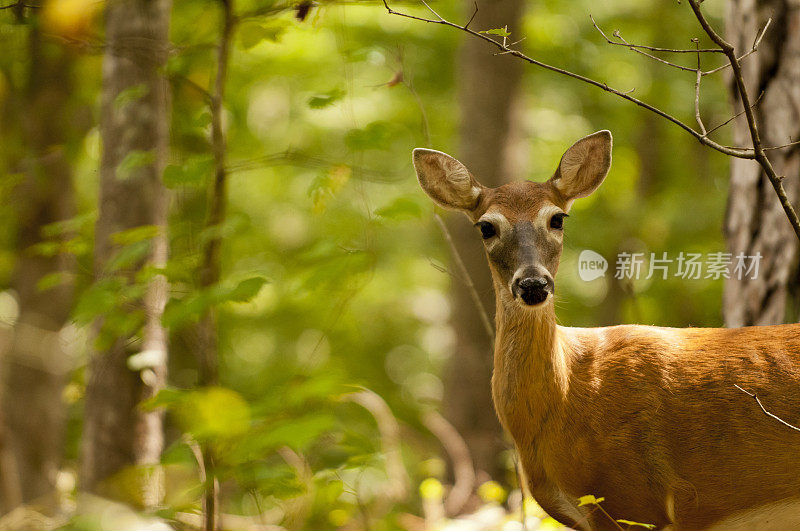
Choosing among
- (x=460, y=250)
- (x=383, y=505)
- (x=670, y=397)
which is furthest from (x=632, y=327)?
(x=383, y=505)

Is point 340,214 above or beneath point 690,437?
above

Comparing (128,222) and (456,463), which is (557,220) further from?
(456,463)

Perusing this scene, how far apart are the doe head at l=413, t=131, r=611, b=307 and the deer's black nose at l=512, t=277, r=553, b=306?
2.8 inches

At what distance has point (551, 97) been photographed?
9852 millimetres

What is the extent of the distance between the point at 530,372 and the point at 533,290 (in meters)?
0.57

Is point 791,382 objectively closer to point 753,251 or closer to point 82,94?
point 753,251

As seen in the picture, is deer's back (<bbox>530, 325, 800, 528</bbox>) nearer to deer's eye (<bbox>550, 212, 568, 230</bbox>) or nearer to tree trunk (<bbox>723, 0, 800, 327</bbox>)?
tree trunk (<bbox>723, 0, 800, 327</bbox>)

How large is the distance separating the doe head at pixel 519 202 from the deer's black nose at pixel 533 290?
0.24 feet

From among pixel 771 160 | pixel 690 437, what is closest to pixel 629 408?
pixel 690 437

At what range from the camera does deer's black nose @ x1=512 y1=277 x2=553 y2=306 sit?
259cm

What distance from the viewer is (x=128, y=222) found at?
4344 millimetres

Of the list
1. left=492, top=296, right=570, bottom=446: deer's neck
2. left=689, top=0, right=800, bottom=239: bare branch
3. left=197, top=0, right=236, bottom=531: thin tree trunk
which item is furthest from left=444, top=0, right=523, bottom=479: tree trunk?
left=689, top=0, right=800, bottom=239: bare branch

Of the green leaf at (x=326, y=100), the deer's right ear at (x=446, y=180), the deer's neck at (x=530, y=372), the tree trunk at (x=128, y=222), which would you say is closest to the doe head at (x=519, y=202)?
the deer's right ear at (x=446, y=180)

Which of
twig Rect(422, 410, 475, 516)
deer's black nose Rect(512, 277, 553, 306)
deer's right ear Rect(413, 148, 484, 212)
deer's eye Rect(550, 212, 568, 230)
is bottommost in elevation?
twig Rect(422, 410, 475, 516)
